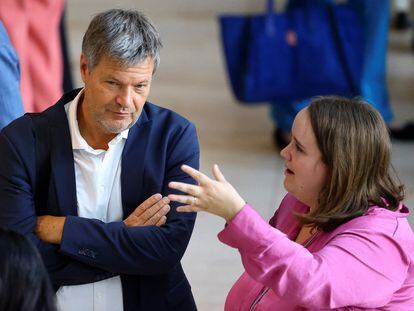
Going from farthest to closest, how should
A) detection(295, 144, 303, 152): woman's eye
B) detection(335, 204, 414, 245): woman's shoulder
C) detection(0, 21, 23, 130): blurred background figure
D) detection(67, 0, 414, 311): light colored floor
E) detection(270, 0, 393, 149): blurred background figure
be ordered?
detection(270, 0, 393, 149): blurred background figure, detection(67, 0, 414, 311): light colored floor, detection(0, 21, 23, 130): blurred background figure, detection(295, 144, 303, 152): woman's eye, detection(335, 204, 414, 245): woman's shoulder

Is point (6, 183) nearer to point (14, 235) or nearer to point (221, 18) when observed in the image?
point (14, 235)

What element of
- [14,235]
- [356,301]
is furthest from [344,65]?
[14,235]

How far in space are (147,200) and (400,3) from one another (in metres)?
6.73

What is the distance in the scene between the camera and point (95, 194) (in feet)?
8.81

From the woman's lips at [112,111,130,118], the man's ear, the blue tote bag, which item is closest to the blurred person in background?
the woman's lips at [112,111,130,118]

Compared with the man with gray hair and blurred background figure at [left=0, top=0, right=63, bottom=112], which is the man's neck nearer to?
the man with gray hair

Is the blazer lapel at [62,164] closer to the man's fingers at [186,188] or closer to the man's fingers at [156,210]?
the man's fingers at [156,210]

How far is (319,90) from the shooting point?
5.44 meters

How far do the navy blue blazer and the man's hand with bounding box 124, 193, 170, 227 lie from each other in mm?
26

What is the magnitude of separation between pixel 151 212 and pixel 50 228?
276 millimetres

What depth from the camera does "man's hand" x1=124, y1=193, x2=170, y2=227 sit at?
2.63 meters

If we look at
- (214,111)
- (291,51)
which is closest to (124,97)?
(291,51)

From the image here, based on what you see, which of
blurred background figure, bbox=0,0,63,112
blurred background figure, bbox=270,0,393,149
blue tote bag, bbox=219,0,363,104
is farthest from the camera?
blurred background figure, bbox=270,0,393,149

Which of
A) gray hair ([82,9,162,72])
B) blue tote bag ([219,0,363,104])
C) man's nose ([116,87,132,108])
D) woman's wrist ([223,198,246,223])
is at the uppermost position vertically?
gray hair ([82,9,162,72])
